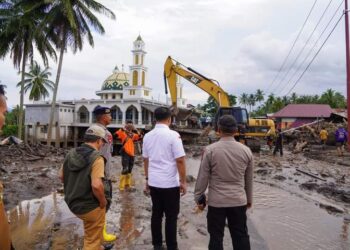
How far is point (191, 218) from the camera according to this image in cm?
647

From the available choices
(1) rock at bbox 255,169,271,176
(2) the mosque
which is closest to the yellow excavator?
(1) rock at bbox 255,169,271,176

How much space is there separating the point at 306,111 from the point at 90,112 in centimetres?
3017

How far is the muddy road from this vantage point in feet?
16.9

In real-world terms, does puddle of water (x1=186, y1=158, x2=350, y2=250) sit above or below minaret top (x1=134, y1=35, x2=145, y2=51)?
below

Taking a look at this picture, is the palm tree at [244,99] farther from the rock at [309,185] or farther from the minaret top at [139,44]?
the rock at [309,185]

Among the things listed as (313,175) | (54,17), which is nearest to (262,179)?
(313,175)

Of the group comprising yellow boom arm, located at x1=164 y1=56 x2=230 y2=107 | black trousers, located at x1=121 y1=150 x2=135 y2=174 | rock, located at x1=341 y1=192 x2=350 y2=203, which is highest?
yellow boom arm, located at x1=164 y1=56 x2=230 y2=107

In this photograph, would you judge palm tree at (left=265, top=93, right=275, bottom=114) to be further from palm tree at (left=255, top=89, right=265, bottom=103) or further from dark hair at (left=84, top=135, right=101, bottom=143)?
dark hair at (left=84, top=135, right=101, bottom=143)

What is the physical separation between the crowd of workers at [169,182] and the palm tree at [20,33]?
25848 millimetres

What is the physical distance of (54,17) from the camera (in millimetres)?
27016

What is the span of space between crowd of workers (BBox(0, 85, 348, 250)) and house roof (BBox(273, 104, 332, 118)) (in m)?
→ 46.7

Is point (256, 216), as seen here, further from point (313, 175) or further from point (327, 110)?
point (327, 110)

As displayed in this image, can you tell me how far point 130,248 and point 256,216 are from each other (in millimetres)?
2868

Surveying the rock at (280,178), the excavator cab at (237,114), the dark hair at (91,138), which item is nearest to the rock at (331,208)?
the rock at (280,178)
